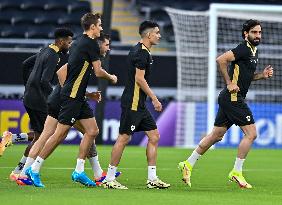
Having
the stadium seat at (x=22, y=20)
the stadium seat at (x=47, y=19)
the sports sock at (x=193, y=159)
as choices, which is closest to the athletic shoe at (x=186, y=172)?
the sports sock at (x=193, y=159)

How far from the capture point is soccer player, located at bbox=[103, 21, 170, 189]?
11492 millimetres

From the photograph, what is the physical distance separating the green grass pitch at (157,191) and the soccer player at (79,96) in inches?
13.1

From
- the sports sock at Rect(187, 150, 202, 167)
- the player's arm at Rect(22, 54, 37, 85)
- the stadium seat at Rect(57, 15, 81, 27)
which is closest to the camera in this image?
the sports sock at Rect(187, 150, 202, 167)

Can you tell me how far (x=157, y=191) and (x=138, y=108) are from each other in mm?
1149

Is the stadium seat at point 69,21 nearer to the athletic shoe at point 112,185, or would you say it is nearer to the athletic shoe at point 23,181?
the athletic shoe at point 23,181

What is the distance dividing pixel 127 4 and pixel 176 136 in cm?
794

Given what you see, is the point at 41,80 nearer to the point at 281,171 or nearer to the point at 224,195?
the point at 224,195

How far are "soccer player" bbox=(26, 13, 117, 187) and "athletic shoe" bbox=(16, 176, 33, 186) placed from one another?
0.70 ft

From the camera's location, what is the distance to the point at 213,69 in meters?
23.4

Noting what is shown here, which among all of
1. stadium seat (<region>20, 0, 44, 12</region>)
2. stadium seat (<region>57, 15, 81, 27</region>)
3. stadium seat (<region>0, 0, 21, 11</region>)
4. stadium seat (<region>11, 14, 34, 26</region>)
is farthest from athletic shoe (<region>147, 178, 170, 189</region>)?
stadium seat (<region>0, 0, 21, 11</region>)

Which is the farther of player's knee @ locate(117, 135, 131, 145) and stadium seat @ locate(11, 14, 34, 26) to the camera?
stadium seat @ locate(11, 14, 34, 26)

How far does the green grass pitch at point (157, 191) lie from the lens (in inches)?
385

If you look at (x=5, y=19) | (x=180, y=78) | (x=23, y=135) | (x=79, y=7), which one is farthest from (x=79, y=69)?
(x=79, y=7)

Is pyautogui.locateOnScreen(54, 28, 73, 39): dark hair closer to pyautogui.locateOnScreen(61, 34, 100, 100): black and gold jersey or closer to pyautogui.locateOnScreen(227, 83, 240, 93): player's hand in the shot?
pyautogui.locateOnScreen(61, 34, 100, 100): black and gold jersey
